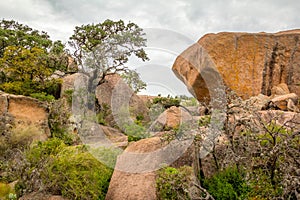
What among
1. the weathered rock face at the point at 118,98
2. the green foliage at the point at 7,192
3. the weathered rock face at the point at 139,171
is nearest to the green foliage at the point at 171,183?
the weathered rock face at the point at 139,171

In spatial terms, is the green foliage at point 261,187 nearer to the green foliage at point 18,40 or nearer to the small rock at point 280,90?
the small rock at point 280,90

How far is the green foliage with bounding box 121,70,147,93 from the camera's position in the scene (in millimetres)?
18191

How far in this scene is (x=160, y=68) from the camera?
35.2 feet

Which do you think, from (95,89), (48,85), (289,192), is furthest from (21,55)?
(289,192)

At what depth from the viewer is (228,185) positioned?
6.64 metres

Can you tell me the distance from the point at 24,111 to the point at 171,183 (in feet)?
29.1

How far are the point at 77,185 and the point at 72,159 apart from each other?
71 cm

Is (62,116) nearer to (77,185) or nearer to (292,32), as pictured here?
(77,185)

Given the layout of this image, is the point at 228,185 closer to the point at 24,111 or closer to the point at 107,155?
the point at 107,155

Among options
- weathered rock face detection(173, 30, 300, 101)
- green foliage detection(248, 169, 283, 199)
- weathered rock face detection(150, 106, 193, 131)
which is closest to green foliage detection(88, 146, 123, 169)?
green foliage detection(248, 169, 283, 199)

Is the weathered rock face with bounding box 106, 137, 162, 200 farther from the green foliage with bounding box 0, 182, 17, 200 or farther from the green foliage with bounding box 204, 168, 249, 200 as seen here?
the green foliage with bounding box 0, 182, 17, 200

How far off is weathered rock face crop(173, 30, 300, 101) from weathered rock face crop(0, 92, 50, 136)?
5.95 meters

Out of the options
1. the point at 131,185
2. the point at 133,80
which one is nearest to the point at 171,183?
the point at 131,185

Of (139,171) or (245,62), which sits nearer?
(139,171)
